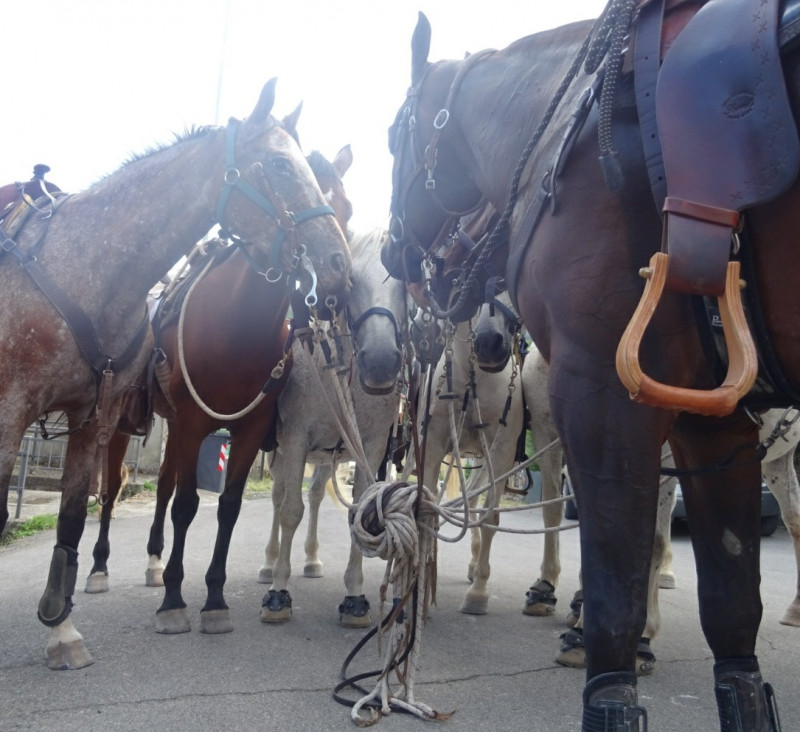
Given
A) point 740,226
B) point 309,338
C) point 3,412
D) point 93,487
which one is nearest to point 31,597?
point 93,487

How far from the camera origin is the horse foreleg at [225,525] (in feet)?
13.1

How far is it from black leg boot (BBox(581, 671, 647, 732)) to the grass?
6.98 metres

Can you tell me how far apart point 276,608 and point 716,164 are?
3.66 metres

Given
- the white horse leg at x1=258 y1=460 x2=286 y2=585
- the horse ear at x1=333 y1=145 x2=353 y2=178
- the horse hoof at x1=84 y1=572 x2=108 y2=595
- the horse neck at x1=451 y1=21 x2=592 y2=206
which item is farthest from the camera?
the white horse leg at x1=258 y1=460 x2=286 y2=585

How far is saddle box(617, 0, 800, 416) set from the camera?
1295 mm

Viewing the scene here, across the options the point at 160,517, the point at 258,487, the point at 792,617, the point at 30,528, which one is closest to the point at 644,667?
the point at 792,617

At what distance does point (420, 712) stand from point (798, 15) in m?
2.53

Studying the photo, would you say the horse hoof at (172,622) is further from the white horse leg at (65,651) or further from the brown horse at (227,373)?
the white horse leg at (65,651)

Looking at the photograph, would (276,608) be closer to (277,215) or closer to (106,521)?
(106,521)

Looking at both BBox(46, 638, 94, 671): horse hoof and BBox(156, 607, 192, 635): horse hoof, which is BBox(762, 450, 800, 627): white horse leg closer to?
BBox(156, 607, 192, 635): horse hoof

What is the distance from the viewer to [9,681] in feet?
10.0

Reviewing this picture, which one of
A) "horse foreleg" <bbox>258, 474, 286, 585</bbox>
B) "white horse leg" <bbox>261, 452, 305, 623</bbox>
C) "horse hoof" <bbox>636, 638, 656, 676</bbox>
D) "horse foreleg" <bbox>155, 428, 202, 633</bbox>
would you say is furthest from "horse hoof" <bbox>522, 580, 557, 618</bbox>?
"horse foreleg" <bbox>155, 428, 202, 633</bbox>

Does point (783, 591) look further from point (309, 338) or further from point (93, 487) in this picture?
point (93, 487)

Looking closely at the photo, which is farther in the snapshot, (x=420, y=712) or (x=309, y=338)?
(x=309, y=338)
